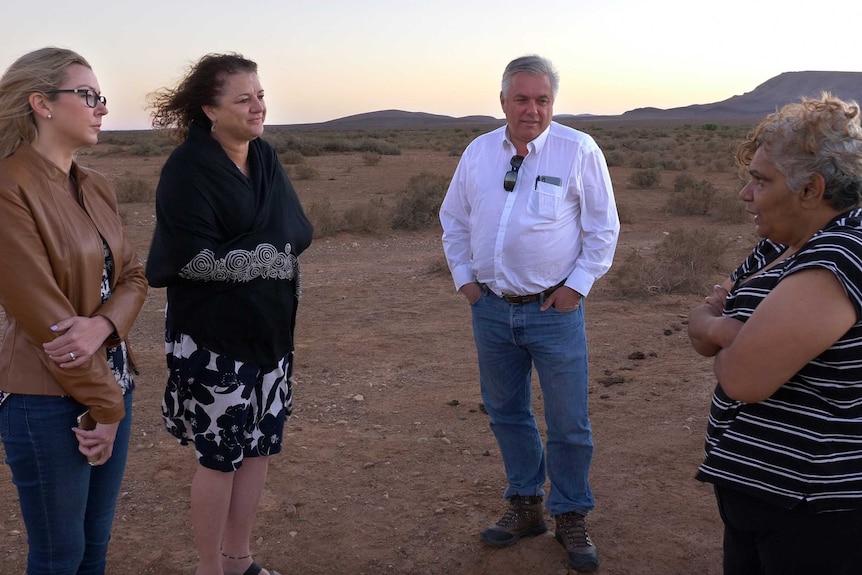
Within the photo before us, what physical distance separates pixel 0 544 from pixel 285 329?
189 centimetres

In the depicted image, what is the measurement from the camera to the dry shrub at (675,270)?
8.36m

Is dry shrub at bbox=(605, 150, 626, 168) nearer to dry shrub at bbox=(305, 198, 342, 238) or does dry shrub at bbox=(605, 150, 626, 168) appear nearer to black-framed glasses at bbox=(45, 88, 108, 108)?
dry shrub at bbox=(305, 198, 342, 238)

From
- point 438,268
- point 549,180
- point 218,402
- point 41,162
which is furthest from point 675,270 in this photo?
point 41,162

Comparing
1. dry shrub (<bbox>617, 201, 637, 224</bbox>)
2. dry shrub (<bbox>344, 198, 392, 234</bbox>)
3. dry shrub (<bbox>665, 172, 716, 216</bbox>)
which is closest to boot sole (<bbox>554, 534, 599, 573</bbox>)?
dry shrub (<bbox>344, 198, 392, 234</bbox>)

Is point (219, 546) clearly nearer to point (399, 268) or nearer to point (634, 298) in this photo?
point (634, 298)

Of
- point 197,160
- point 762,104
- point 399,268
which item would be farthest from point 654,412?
point 762,104

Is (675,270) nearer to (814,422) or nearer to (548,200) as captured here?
(548,200)

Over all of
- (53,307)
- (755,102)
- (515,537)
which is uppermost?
(755,102)

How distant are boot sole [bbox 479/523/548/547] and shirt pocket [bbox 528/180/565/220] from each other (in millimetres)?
1417

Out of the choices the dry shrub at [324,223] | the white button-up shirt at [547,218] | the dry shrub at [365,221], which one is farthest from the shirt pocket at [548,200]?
the dry shrub at [365,221]

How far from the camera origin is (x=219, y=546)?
3.01m

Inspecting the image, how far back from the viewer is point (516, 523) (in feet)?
11.8

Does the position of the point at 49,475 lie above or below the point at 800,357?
below

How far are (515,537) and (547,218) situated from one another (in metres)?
1.43
